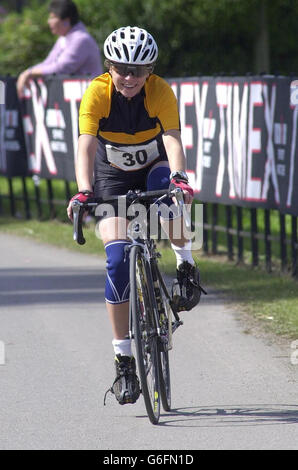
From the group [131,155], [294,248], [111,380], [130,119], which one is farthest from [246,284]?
[130,119]

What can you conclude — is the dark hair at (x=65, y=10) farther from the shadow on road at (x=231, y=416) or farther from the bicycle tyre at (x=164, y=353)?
the shadow on road at (x=231, y=416)

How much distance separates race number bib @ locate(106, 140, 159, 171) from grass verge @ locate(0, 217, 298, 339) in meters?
2.11

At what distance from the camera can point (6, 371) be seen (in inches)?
276

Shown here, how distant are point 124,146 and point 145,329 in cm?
108

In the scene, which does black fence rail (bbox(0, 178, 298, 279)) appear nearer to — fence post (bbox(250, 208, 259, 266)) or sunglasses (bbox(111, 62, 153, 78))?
fence post (bbox(250, 208, 259, 266))

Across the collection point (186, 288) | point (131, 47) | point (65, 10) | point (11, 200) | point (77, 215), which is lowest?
point (11, 200)

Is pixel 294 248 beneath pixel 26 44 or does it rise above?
above

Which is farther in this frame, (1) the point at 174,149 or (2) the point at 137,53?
(1) the point at 174,149

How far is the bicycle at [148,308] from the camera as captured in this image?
5.61 meters

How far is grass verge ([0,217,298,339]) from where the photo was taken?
27.1 feet

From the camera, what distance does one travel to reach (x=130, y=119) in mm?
6125

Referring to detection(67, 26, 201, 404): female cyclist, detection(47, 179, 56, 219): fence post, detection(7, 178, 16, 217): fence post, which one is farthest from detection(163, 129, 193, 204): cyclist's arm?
detection(7, 178, 16, 217): fence post

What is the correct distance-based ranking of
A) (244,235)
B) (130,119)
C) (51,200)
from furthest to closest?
(51,200) → (244,235) → (130,119)

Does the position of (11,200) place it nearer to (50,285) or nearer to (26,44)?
(50,285)
